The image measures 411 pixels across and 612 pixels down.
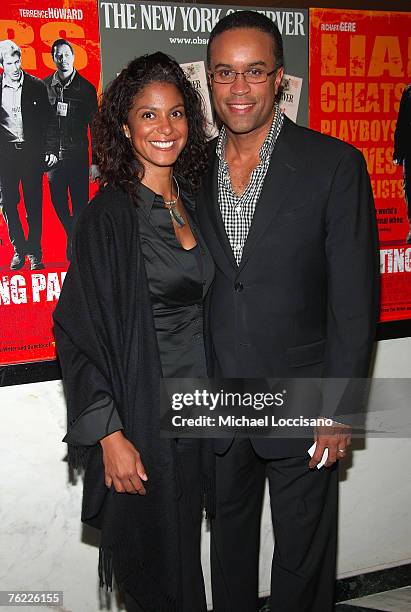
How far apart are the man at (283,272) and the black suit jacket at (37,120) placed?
0.48m

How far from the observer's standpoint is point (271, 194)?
178cm

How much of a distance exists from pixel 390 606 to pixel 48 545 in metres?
1.25

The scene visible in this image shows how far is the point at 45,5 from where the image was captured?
6.46 ft

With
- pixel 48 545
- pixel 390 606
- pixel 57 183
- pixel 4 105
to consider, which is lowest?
pixel 390 606

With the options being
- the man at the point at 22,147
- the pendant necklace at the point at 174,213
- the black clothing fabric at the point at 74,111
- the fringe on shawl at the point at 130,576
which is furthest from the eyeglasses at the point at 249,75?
the fringe on shawl at the point at 130,576

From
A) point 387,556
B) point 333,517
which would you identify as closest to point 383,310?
point 333,517

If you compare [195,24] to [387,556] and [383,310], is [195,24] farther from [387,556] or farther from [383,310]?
[387,556]

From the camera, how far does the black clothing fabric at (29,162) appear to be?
1992 millimetres

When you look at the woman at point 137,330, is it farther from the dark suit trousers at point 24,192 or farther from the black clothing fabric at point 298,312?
the dark suit trousers at point 24,192

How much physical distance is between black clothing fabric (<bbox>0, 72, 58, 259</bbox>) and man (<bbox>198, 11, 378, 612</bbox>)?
492mm

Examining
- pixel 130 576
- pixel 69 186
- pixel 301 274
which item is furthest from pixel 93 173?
pixel 130 576

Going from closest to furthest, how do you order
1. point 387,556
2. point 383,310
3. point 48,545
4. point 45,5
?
1. point 45,5
2. point 48,545
3. point 383,310
4. point 387,556

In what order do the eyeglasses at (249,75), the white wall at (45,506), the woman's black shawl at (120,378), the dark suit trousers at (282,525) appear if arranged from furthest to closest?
the white wall at (45,506) < the dark suit trousers at (282,525) < the eyeglasses at (249,75) < the woman's black shawl at (120,378)

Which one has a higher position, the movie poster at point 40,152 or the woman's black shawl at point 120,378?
the movie poster at point 40,152
